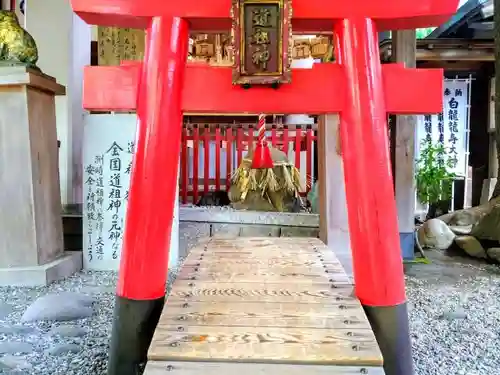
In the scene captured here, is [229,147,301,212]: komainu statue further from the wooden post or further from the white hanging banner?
the white hanging banner

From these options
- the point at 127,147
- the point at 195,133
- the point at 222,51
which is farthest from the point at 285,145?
the point at 127,147

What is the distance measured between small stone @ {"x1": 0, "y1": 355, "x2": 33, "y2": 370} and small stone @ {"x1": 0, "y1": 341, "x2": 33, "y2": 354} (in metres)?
0.07

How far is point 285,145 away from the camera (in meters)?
7.37

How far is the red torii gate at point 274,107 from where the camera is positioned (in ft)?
5.25

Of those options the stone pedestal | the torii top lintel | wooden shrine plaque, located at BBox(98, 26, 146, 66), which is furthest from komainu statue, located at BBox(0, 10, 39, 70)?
wooden shrine plaque, located at BBox(98, 26, 146, 66)

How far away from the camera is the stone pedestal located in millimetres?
3285

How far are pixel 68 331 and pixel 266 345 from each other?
147cm

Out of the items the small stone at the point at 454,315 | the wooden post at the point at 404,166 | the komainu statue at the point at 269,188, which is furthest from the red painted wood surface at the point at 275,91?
the komainu statue at the point at 269,188

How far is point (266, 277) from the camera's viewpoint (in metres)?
1.92

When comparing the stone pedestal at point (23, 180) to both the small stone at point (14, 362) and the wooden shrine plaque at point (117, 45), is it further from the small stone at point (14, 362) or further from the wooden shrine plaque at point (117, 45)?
the wooden shrine plaque at point (117, 45)

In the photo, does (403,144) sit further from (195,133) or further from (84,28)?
(195,133)

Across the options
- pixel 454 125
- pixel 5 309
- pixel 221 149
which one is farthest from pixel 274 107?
pixel 454 125

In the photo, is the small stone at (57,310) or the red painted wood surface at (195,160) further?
the red painted wood surface at (195,160)

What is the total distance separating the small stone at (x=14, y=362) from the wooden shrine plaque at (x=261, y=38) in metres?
1.51
